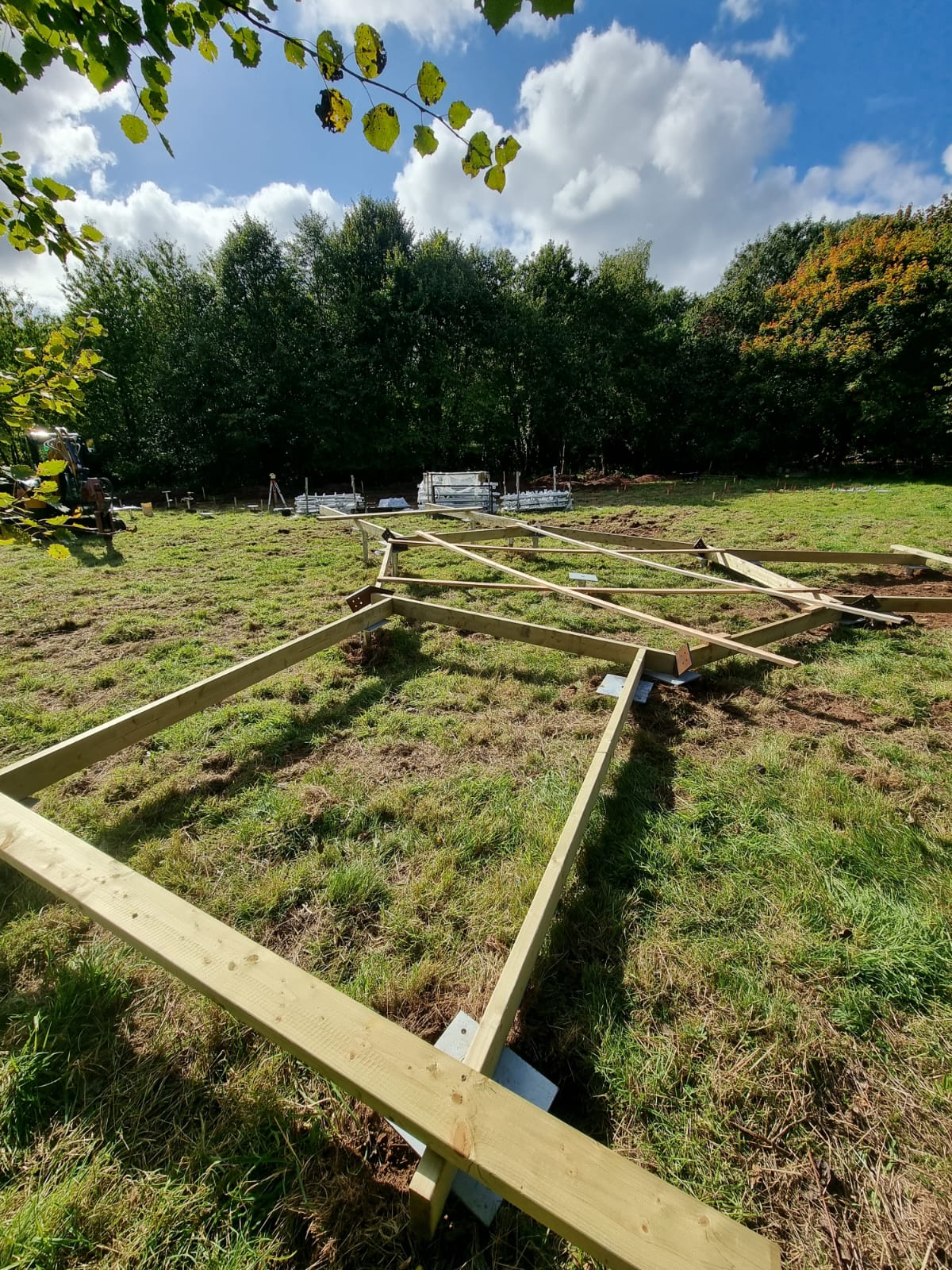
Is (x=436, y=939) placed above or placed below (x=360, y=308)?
below

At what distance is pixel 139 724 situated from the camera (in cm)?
272

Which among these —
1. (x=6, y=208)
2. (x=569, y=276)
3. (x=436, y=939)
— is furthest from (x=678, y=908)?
(x=569, y=276)

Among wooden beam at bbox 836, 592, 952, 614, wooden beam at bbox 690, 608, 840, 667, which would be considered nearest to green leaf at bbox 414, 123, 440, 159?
wooden beam at bbox 690, 608, 840, 667

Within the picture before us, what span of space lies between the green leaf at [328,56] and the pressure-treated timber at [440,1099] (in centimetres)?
268

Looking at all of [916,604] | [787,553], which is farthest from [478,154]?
[787,553]

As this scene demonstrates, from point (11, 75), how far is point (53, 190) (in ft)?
1.77

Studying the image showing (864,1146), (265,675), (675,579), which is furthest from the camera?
(675,579)

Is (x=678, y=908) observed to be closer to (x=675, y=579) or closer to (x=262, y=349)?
(x=675, y=579)

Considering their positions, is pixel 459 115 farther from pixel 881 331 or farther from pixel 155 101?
→ pixel 881 331

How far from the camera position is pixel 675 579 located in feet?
21.3

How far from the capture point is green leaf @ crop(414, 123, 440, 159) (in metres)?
1.54

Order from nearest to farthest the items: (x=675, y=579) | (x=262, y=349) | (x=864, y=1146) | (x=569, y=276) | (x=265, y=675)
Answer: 1. (x=864, y=1146)
2. (x=265, y=675)
3. (x=675, y=579)
4. (x=262, y=349)
5. (x=569, y=276)

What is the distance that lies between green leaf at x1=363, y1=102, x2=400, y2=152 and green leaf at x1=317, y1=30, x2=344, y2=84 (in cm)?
18

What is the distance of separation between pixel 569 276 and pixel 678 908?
30.8m
